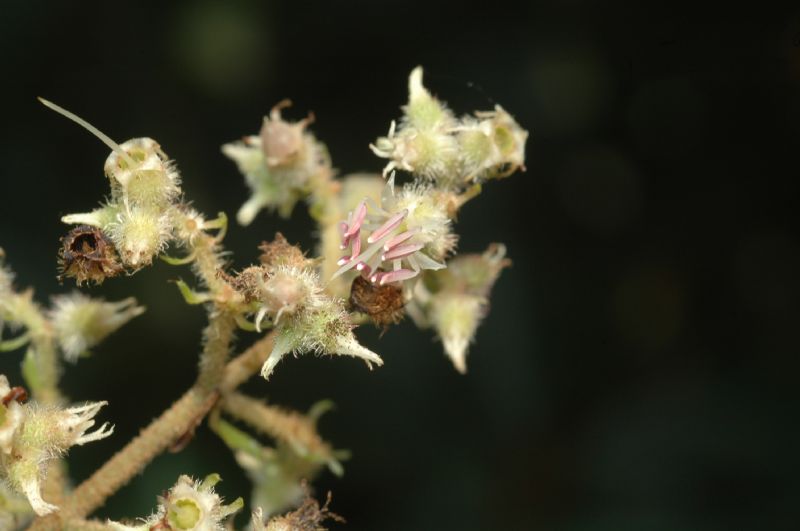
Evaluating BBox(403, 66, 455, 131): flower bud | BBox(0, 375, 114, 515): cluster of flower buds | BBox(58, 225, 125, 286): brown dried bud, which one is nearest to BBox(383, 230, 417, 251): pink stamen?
BBox(403, 66, 455, 131): flower bud

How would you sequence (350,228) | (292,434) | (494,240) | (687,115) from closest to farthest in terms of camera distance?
(350,228) < (292,434) < (687,115) < (494,240)

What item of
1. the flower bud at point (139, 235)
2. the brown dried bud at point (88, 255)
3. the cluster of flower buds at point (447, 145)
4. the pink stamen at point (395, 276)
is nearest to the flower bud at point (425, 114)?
the cluster of flower buds at point (447, 145)

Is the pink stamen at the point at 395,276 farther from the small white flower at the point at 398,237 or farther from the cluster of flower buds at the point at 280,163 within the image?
the cluster of flower buds at the point at 280,163

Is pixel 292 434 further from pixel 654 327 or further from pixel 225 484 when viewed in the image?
pixel 654 327

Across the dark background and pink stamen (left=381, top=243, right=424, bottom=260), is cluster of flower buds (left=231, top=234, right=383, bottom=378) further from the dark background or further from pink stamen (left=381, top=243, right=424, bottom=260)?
the dark background

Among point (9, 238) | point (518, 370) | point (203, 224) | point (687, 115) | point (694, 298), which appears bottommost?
point (203, 224)

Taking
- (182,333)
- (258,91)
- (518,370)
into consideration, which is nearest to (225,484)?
(182,333)
